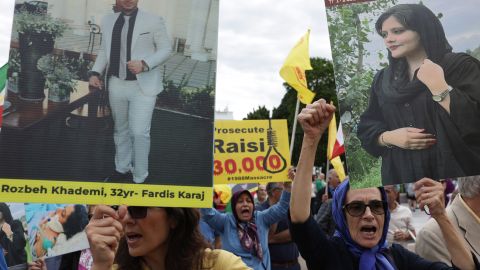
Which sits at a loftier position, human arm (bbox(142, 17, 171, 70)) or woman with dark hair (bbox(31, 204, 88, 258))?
human arm (bbox(142, 17, 171, 70))

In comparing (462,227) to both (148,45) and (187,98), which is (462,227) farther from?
(148,45)

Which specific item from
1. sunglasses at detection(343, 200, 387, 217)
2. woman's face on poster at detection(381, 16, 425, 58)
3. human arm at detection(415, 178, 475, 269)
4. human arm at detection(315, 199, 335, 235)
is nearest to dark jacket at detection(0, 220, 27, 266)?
sunglasses at detection(343, 200, 387, 217)

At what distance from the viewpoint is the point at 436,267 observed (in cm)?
280

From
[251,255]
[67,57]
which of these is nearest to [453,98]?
[67,57]

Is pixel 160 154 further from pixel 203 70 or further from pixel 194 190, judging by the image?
pixel 203 70

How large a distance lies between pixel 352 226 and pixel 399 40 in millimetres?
1037

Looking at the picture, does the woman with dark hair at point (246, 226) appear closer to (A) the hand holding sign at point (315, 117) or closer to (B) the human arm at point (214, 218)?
(B) the human arm at point (214, 218)

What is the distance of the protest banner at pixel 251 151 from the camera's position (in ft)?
24.7

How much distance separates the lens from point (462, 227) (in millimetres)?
3174

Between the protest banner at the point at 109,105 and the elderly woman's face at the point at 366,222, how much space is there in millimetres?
1020

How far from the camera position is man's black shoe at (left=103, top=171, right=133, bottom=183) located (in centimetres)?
215

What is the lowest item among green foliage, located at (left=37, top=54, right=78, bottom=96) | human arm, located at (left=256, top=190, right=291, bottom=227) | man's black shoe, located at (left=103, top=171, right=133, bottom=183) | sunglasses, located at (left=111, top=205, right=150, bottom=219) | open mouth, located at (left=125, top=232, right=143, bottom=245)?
human arm, located at (left=256, top=190, right=291, bottom=227)

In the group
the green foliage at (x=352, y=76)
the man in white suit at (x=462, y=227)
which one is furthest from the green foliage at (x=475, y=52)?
the man in white suit at (x=462, y=227)

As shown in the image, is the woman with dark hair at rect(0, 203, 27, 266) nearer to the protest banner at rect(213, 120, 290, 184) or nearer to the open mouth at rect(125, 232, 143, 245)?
the open mouth at rect(125, 232, 143, 245)
